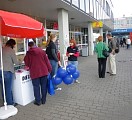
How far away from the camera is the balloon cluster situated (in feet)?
21.0

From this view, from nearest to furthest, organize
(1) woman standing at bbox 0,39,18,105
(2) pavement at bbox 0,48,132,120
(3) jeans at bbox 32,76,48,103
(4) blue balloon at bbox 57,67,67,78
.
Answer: (2) pavement at bbox 0,48,132,120
(1) woman standing at bbox 0,39,18,105
(3) jeans at bbox 32,76,48,103
(4) blue balloon at bbox 57,67,67,78

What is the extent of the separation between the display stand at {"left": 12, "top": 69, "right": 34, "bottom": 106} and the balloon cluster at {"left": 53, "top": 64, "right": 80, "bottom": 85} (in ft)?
3.51

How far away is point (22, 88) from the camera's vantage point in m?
5.34

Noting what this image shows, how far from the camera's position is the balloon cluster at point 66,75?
6.41 m

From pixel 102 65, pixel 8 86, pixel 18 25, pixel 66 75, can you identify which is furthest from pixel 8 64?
pixel 102 65

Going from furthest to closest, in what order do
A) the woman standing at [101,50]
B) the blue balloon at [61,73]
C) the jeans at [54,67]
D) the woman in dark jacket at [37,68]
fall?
1. the woman standing at [101,50]
2. the blue balloon at [61,73]
3. the jeans at [54,67]
4. the woman in dark jacket at [37,68]

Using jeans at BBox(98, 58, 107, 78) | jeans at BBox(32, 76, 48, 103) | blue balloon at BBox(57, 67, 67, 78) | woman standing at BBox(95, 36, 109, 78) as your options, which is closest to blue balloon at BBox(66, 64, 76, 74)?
blue balloon at BBox(57, 67, 67, 78)

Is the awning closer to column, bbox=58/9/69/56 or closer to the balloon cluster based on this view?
the balloon cluster

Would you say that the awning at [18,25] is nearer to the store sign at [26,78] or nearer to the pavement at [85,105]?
the store sign at [26,78]

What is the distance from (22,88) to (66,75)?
1820 millimetres

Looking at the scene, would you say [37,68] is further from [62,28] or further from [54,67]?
[62,28]

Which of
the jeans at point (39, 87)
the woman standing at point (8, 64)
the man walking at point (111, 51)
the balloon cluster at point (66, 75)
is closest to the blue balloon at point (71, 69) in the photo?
the balloon cluster at point (66, 75)

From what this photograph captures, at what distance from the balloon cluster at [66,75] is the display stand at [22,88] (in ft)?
3.51

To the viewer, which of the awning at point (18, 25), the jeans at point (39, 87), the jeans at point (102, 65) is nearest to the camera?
the awning at point (18, 25)
